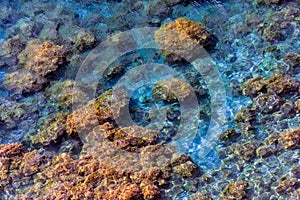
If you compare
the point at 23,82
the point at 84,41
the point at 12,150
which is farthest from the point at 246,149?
the point at 23,82

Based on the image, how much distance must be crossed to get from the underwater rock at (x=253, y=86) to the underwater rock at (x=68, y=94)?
1356 mm

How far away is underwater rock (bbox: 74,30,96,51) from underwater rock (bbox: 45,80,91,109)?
A: 47cm

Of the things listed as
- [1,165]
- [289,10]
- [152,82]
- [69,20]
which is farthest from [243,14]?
[1,165]

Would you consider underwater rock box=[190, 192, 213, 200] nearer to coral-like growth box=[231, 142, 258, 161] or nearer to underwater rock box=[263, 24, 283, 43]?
coral-like growth box=[231, 142, 258, 161]

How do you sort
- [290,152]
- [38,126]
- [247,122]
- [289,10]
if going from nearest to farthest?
1. [290,152]
2. [247,122]
3. [38,126]
4. [289,10]

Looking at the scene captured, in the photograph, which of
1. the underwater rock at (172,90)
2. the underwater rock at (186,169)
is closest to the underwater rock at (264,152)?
the underwater rock at (186,169)

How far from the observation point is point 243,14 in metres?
4.57

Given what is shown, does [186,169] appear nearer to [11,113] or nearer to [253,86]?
[253,86]

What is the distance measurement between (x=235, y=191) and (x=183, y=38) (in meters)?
1.63

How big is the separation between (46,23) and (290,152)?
2930 millimetres

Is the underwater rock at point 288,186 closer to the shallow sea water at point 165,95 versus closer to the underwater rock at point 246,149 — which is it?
the shallow sea water at point 165,95

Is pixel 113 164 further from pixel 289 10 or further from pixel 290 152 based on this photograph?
pixel 289 10

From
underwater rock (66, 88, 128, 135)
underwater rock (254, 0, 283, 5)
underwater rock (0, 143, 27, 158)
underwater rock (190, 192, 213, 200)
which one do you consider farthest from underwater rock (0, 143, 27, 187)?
underwater rock (254, 0, 283, 5)

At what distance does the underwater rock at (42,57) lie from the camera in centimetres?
452
